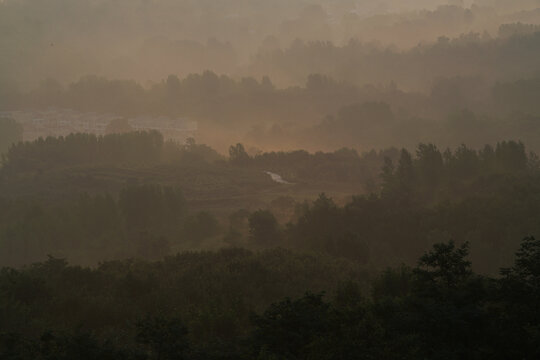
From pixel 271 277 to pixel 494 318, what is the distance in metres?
61.7

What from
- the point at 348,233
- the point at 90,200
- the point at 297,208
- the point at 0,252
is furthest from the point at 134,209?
the point at 348,233

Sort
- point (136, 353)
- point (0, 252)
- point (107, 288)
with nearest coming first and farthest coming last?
point (136, 353) < point (107, 288) < point (0, 252)

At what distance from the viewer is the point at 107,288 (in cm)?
8275

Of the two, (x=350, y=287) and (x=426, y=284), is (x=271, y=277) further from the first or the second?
(x=426, y=284)

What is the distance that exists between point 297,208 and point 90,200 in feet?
253

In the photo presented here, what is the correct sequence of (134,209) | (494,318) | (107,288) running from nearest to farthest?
(494,318), (107,288), (134,209)

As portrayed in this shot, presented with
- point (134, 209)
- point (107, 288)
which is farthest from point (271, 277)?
point (134, 209)

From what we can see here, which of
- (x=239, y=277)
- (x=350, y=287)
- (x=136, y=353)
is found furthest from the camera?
(x=239, y=277)

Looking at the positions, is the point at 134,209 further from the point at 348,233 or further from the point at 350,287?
the point at 350,287

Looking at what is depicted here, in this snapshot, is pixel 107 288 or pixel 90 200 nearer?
pixel 107 288

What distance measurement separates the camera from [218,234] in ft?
588

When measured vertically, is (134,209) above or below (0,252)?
above

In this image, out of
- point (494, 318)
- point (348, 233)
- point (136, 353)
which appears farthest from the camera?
point (348, 233)

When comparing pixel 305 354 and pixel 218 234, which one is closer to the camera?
pixel 305 354
